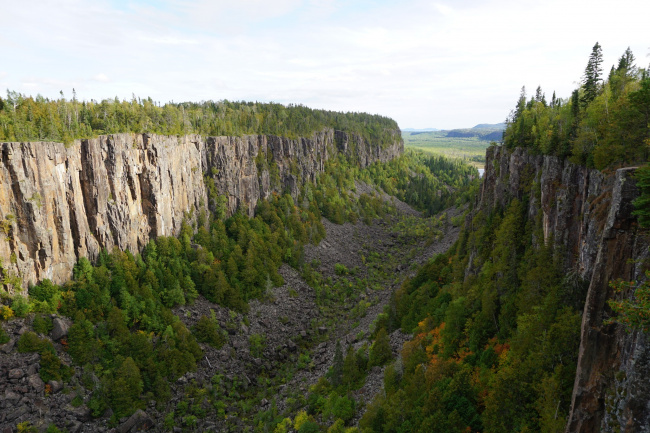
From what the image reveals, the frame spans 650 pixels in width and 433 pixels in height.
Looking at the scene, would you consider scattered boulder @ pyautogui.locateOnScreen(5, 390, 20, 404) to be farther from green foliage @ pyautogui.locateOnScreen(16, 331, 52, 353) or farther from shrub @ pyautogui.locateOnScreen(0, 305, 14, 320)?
shrub @ pyautogui.locateOnScreen(0, 305, 14, 320)

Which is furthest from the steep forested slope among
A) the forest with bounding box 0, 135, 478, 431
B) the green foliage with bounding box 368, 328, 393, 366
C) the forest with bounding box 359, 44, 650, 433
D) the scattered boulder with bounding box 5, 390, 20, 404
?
the forest with bounding box 359, 44, 650, 433

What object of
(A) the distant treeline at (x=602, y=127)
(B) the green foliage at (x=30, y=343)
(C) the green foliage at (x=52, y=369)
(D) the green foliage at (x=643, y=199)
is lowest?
(C) the green foliage at (x=52, y=369)

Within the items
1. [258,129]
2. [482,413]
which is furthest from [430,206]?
[482,413]

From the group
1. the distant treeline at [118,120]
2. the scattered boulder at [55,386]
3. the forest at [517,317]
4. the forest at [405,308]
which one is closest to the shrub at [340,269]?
the forest at [405,308]

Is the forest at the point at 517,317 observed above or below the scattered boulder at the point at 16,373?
above

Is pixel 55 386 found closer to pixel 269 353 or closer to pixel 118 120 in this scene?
pixel 269 353

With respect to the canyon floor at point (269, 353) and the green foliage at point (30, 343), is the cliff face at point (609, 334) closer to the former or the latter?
the canyon floor at point (269, 353)

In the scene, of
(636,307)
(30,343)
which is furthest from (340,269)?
(636,307)
